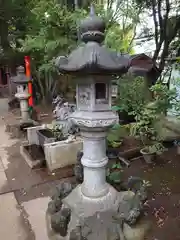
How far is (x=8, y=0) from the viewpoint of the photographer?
1035cm

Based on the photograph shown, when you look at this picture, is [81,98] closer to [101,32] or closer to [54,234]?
[101,32]

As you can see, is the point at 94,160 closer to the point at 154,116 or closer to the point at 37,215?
the point at 37,215

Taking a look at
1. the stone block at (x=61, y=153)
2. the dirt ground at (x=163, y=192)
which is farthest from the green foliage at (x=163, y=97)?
the stone block at (x=61, y=153)

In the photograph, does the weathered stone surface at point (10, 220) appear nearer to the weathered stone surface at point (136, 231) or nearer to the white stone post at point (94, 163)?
the white stone post at point (94, 163)

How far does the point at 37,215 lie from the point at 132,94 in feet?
10.6

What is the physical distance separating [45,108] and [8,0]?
5112 millimetres

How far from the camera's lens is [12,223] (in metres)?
2.91

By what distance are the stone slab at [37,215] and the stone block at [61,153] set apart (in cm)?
91

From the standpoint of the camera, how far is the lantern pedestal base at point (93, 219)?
89.8 inches

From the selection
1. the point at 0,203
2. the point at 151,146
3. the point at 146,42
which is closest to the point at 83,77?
the point at 0,203

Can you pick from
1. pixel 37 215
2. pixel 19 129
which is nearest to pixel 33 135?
pixel 19 129

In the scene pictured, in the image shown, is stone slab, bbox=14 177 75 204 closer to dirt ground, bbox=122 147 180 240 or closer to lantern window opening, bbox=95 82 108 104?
dirt ground, bbox=122 147 180 240

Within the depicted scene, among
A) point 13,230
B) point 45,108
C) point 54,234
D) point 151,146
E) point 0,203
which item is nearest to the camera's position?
point 54,234

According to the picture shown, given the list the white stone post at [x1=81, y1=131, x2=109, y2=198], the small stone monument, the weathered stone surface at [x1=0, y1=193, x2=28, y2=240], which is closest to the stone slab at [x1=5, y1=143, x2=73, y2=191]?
the weathered stone surface at [x1=0, y1=193, x2=28, y2=240]
